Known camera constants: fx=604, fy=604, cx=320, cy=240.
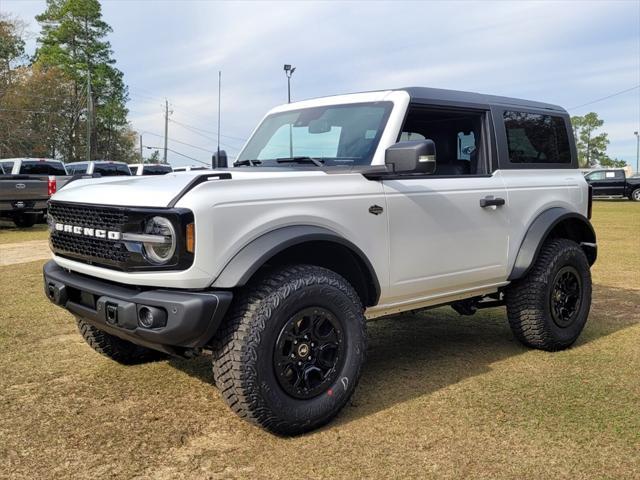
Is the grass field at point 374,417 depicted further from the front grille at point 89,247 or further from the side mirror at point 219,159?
the side mirror at point 219,159

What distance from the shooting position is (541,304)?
15.2ft

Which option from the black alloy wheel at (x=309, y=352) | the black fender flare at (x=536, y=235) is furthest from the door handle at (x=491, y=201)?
the black alloy wheel at (x=309, y=352)

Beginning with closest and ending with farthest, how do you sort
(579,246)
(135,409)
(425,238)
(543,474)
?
(543,474) < (135,409) < (425,238) < (579,246)

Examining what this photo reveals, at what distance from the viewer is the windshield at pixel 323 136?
394cm

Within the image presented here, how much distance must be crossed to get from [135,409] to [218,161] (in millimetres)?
2304

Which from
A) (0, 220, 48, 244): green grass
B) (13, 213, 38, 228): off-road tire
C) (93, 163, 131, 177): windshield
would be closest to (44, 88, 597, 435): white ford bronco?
(0, 220, 48, 244): green grass

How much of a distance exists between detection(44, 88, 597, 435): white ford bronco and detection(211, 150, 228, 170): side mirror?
37 centimetres

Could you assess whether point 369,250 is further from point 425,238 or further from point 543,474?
point 543,474

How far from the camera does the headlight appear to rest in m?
2.92

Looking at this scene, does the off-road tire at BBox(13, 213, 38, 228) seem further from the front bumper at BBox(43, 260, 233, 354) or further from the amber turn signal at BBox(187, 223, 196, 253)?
the amber turn signal at BBox(187, 223, 196, 253)

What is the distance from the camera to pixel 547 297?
4.68 meters

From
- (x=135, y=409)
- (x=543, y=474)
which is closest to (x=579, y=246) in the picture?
(x=543, y=474)

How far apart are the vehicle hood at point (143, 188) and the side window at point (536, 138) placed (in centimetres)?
194

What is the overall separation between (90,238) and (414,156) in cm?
187
